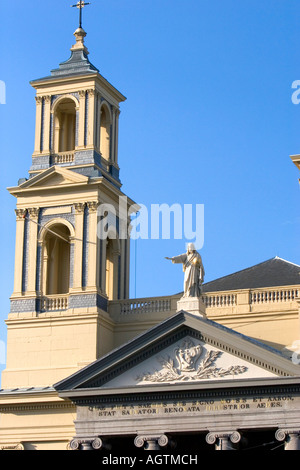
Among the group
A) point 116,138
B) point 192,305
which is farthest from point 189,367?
point 116,138

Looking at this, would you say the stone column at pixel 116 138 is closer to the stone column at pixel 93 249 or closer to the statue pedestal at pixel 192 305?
the stone column at pixel 93 249

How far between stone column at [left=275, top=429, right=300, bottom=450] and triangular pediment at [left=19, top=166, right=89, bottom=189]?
1378 cm

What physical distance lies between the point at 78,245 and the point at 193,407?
30.4 feet

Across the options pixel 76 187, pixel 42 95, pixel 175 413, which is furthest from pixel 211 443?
pixel 42 95

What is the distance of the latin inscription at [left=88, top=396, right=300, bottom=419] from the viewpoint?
41375mm

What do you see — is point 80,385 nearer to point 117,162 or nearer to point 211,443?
point 211,443

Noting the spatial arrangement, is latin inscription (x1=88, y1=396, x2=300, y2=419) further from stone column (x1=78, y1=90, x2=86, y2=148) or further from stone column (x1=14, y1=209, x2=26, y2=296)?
stone column (x1=78, y1=90, x2=86, y2=148)

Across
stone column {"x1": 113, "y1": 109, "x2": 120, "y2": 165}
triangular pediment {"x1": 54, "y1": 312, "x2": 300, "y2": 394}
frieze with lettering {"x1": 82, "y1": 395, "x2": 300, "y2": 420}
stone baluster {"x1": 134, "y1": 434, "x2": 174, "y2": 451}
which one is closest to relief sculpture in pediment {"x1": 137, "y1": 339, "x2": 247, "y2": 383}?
triangular pediment {"x1": 54, "y1": 312, "x2": 300, "y2": 394}

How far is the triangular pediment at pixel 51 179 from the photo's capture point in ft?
163

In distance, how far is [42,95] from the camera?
169ft

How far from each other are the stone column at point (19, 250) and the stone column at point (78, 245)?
2.28m

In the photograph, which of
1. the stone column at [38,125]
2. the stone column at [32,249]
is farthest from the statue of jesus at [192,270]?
the stone column at [38,125]

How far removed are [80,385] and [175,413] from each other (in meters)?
3.44

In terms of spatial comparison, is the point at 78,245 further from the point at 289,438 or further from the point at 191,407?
the point at 289,438
